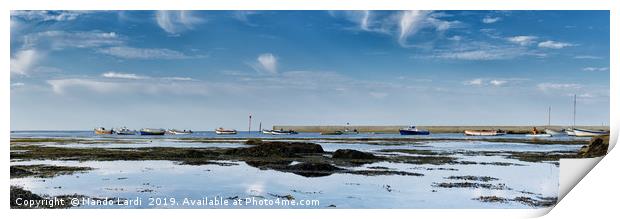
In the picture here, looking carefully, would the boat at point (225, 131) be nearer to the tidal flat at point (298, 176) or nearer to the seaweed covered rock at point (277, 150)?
the tidal flat at point (298, 176)

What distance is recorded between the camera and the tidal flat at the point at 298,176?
53.9 feet

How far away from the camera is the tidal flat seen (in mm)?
16438

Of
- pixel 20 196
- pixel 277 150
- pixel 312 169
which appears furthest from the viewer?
pixel 277 150

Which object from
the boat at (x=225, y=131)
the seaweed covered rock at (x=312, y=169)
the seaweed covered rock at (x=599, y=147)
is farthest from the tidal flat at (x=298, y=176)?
the boat at (x=225, y=131)

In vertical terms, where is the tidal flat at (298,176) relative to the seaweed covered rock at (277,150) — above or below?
below

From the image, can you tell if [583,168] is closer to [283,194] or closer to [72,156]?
[283,194]

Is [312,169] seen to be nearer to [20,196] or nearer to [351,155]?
[351,155]

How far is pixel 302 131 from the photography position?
60312 mm

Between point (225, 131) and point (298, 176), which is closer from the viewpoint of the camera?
point (298, 176)

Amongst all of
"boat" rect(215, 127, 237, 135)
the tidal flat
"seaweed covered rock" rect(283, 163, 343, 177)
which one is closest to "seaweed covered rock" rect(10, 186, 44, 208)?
the tidal flat

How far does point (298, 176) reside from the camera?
19.1 meters

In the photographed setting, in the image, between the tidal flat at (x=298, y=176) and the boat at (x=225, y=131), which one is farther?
the boat at (x=225, y=131)

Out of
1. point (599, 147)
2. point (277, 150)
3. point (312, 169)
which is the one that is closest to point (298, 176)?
point (312, 169)

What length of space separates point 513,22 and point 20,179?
17.4 meters
